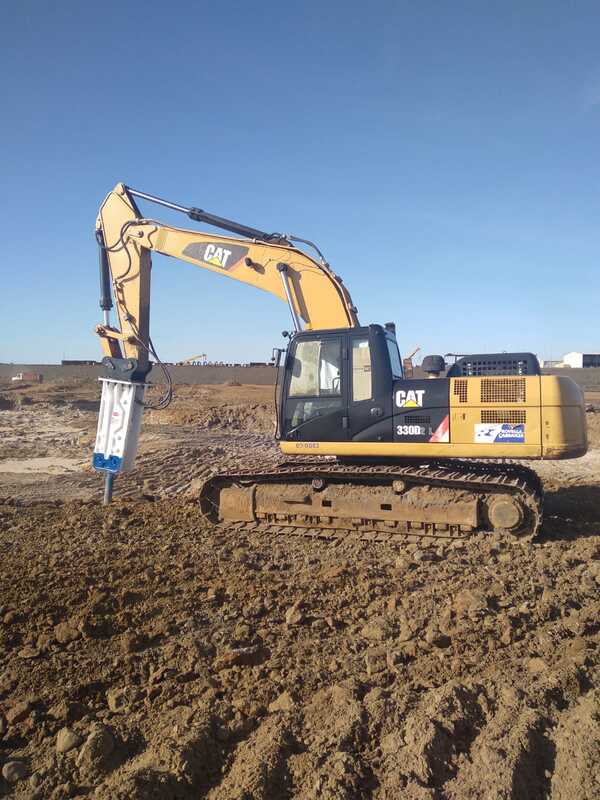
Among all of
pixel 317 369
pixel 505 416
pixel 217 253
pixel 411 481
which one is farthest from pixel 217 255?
pixel 505 416

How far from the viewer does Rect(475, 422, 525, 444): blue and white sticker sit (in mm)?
7379

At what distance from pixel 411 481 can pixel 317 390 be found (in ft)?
5.50

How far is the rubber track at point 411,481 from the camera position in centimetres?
738

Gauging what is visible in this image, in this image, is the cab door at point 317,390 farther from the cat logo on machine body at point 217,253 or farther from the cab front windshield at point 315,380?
the cat logo on machine body at point 217,253

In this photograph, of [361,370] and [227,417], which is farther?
[227,417]

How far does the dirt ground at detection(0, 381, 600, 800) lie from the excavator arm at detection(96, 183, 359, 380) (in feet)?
9.39

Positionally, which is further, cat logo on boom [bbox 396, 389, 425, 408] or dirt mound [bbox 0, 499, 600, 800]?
cat logo on boom [bbox 396, 389, 425, 408]

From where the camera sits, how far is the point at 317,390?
825 cm

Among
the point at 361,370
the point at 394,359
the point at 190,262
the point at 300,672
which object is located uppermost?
the point at 190,262

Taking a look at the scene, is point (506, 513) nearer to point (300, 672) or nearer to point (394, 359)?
point (394, 359)

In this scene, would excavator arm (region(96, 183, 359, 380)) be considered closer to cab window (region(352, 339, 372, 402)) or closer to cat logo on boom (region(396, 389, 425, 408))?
cab window (region(352, 339, 372, 402))

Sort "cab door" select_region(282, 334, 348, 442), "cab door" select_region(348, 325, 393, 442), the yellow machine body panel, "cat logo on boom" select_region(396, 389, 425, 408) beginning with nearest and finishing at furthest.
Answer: the yellow machine body panel < "cat logo on boom" select_region(396, 389, 425, 408) < "cab door" select_region(348, 325, 393, 442) < "cab door" select_region(282, 334, 348, 442)

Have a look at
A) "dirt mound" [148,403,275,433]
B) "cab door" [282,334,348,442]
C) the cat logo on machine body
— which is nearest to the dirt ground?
"cab door" [282,334,348,442]

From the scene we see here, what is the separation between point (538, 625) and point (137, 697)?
314cm
